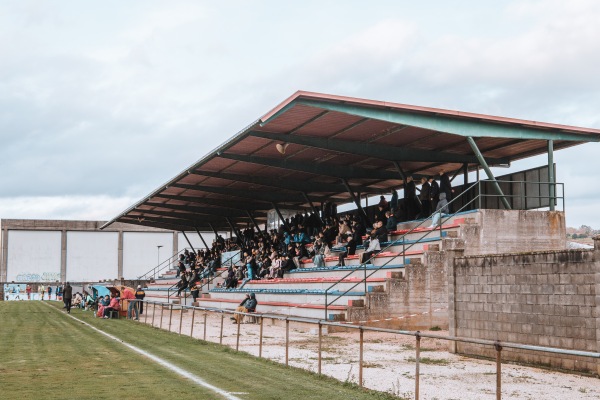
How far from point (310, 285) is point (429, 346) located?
1056 centimetres

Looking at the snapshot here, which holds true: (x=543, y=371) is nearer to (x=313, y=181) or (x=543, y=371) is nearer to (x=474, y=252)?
(x=474, y=252)

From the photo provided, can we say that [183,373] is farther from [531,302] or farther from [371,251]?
[371,251]

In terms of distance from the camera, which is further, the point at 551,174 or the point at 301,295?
the point at 301,295

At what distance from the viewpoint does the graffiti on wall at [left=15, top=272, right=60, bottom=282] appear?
7600 cm

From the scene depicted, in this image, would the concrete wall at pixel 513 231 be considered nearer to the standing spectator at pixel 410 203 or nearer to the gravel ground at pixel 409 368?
the gravel ground at pixel 409 368

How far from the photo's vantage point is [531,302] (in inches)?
618

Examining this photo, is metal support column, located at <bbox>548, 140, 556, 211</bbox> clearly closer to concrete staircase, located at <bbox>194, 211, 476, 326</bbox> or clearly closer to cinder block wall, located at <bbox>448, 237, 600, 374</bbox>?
concrete staircase, located at <bbox>194, 211, 476, 326</bbox>

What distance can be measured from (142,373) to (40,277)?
6714cm

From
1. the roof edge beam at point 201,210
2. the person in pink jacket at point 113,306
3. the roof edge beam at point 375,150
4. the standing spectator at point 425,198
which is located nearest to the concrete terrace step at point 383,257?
the standing spectator at point 425,198

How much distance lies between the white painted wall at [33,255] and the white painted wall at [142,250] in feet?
21.7

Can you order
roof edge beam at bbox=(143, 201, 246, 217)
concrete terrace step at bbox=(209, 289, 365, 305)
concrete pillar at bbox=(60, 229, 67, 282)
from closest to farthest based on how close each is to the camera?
concrete terrace step at bbox=(209, 289, 365, 305), roof edge beam at bbox=(143, 201, 246, 217), concrete pillar at bbox=(60, 229, 67, 282)

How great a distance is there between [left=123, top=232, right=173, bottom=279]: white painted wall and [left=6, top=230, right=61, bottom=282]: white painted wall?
6603 millimetres

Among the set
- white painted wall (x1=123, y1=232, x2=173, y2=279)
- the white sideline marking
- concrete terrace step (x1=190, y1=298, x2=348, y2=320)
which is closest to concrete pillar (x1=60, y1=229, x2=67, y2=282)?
white painted wall (x1=123, y1=232, x2=173, y2=279)

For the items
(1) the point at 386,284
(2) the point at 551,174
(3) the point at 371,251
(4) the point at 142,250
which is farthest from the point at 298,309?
(4) the point at 142,250
